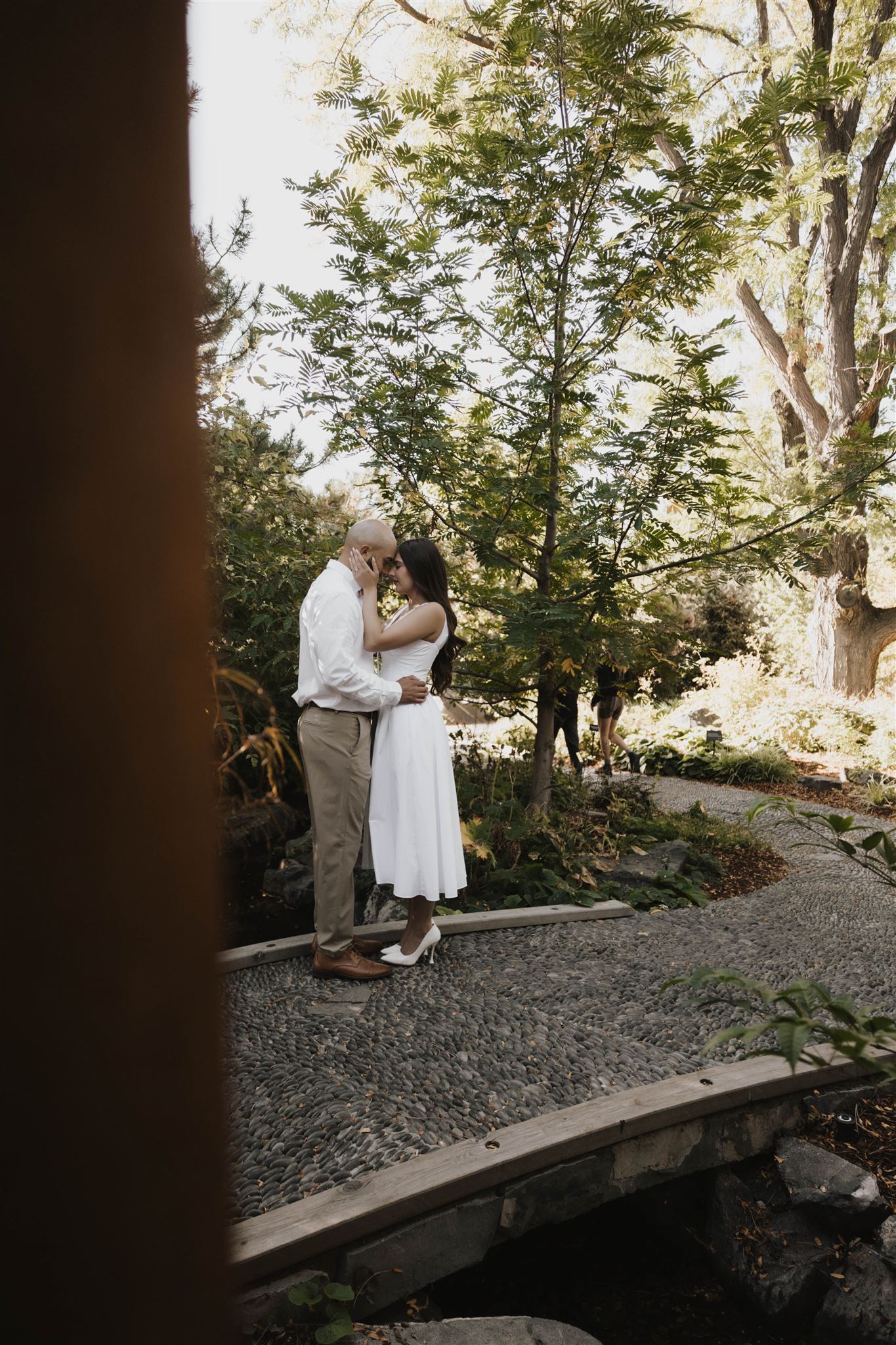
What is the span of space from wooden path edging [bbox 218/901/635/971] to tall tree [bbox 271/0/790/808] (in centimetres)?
145

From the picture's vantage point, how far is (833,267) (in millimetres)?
12391

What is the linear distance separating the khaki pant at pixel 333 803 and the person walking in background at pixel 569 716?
2724 mm

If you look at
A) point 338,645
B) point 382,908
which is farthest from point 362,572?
point 382,908

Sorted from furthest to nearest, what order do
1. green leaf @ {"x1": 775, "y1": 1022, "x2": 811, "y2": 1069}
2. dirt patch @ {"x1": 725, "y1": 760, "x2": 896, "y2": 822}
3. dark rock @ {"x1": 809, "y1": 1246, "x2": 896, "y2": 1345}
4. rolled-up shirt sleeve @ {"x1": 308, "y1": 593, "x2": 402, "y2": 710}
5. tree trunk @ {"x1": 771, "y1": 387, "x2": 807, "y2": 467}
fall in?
1. tree trunk @ {"x1": 771, "y1": 387, "x2": 807, "y2": 467}
2. dirt patch @ {"x1": 725, "y1": 760, "x2": 896, "y2": 822}
3. rolled-up shirt sleeve @ {"x1": 308, "y1": 593, "x2": 402, "y2": 710}
4. dark rock @ {"x1": 809, "y1": 1246, "x2": 896, "y2": 1345}
5. green leaf @ {"x1": 775, "y1": 1022, "x2": 811, "y2": 1069}

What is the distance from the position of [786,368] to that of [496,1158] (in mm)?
13728

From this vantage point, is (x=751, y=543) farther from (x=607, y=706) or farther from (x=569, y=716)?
(x=607, y=706)

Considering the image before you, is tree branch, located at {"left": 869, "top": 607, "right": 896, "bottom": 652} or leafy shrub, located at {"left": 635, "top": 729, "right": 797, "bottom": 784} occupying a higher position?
tree branch, located at {"left": 869, "top": 607, "right": 896, "bottom": 652}

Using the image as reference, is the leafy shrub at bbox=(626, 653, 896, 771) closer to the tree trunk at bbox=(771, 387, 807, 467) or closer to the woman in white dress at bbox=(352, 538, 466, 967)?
the tree trunk at bbox=(771, 387, 807, 467)

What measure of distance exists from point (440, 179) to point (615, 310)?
1.29 meters

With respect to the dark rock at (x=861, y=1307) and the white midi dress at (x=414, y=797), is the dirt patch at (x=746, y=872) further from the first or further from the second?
the dark rock at (x=861, y=1307)

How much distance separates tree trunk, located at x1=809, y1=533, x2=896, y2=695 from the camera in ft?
41.5

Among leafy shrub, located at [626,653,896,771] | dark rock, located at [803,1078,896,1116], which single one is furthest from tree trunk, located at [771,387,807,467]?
dark rock, located at [803,1078,896,1116]

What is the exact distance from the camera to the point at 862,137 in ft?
40.1

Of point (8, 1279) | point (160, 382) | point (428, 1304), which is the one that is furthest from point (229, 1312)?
point (428, 1304)
